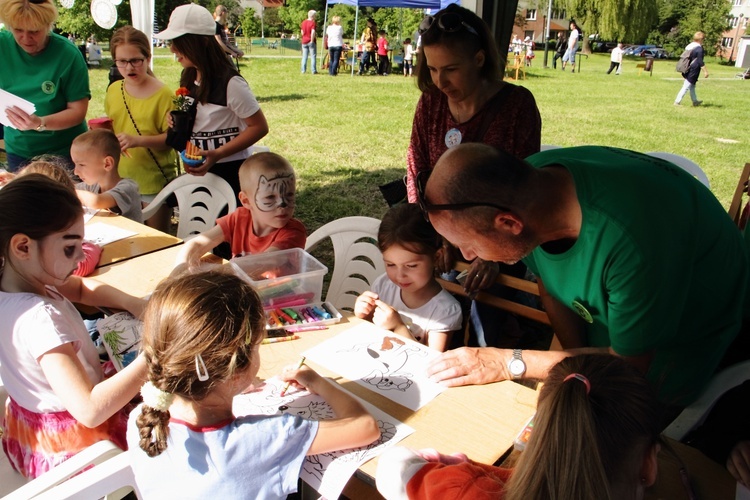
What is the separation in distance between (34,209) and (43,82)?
2.25 metres

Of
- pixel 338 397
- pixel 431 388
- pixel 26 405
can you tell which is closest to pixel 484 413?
pixel 431 388

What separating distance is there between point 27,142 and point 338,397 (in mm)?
3161

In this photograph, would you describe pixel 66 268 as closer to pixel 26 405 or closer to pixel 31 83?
pixel 26 405

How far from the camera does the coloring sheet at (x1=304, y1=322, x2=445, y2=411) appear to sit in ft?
5.37

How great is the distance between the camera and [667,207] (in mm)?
1448

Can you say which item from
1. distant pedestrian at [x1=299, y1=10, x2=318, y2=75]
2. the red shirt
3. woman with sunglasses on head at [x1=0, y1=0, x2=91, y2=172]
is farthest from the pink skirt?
distant pedestrian at [x1=299, y1=10, x2=318, y2=75]

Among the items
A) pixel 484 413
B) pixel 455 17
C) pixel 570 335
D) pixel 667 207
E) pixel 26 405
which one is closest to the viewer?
pixel 667 207

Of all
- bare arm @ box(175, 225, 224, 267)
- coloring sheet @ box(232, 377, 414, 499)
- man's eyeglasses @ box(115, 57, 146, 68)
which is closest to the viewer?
coloring sheet @ box(232, 377, 414, 499)

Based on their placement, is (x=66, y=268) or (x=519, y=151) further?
(x=519, y=151)

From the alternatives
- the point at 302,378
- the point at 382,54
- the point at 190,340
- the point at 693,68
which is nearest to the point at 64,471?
the point at 190,340

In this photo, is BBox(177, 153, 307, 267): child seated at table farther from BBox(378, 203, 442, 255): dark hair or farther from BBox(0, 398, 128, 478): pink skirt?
BBox(0, 398, 128, 478): pink skirt

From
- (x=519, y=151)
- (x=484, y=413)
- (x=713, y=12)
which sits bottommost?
(x=484, y=413)

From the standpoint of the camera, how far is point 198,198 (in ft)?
11.4

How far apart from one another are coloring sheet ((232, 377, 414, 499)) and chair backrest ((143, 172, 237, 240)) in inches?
75.7
